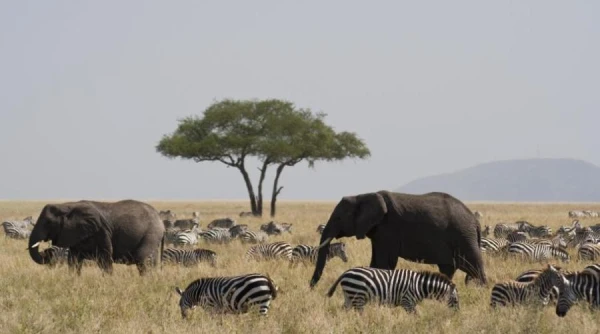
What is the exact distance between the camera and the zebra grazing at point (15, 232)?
3102 centimetres

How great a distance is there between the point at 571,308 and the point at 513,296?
826 mm

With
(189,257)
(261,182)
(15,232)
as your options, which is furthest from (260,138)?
(189,257)

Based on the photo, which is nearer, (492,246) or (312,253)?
(312,253)

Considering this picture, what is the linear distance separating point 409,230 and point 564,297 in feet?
14.6

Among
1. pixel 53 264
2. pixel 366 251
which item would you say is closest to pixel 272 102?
pixel 366 251

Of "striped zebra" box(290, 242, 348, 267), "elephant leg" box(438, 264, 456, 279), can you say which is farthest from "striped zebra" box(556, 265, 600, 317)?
"striped zebra" box(290, 242, 348, 267)

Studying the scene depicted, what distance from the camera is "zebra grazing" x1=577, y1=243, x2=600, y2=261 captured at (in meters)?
19.9

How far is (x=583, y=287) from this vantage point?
38.6 ft

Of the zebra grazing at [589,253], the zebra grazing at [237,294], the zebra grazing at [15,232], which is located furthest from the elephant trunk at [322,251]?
the zebra grazing at [15,232]

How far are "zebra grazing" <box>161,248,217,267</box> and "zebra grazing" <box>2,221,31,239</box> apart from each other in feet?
42.9

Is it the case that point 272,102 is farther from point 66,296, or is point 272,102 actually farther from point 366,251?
point 66,296

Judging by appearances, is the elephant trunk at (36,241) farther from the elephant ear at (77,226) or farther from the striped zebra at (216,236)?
the striped zebra at (216,236)

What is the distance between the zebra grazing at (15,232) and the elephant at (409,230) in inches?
746

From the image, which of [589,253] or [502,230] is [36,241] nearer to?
[589,253]
